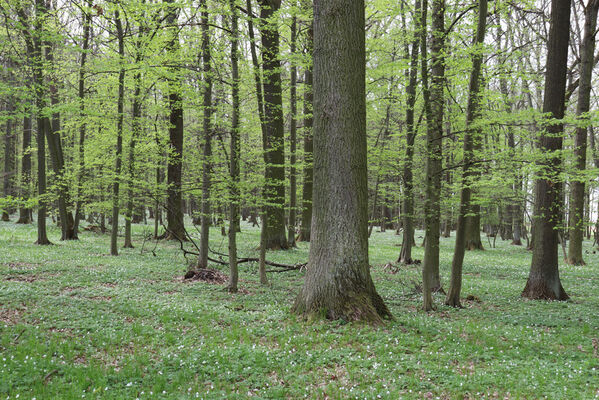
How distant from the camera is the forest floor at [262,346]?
4.26 meters

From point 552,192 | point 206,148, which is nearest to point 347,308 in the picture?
point 206,148

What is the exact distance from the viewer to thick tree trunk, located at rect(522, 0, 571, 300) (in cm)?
979

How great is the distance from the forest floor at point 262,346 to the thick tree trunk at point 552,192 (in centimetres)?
69

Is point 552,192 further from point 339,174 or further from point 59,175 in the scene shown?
point 59,175

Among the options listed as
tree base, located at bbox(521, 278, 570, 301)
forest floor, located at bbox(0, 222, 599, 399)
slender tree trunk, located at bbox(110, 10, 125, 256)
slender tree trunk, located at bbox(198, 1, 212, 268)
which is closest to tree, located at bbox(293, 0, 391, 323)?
forest floor, located at bbox(0, 222, 599, 399)

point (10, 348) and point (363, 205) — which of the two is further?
point (363, 205)

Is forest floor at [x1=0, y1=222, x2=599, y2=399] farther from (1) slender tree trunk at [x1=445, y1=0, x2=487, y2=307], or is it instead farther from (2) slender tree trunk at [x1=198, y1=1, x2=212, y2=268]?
(2) slender tree trunk at [x1=198, y1=1, x2=212, y2=268]

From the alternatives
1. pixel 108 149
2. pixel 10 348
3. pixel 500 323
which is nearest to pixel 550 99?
pixel 500 323

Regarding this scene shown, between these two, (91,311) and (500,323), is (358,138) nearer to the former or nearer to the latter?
(500,323)

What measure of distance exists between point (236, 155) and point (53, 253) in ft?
29.6

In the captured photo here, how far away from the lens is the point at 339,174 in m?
6.53

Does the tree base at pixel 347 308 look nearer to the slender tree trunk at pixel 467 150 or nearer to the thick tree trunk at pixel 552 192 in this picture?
the slender tree trunk at pixel 467 150

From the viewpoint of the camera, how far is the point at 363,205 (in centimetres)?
662

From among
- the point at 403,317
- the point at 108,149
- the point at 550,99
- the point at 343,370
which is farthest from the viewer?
the point at 108,149
